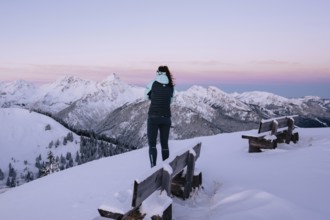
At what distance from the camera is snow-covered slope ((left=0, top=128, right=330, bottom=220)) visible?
279 inches

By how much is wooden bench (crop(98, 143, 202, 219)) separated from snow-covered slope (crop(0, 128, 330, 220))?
283 millimetres

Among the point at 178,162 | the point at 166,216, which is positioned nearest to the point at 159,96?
the point at 178,162

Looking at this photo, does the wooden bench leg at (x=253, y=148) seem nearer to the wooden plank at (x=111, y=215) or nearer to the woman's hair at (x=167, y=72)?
the woman's hair at (x=167, y=72)

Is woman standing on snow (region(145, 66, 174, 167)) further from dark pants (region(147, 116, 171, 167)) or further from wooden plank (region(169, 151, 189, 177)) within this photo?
wooden plank (region(169, 151, 189, 177))

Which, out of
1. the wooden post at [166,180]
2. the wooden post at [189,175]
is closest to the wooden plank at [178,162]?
the wooden post at [189,175]

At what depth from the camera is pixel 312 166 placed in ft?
33.9

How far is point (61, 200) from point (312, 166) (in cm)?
810

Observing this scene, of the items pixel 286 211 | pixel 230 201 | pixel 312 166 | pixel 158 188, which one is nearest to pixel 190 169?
pixel 230 201

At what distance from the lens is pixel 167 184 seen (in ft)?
23.1

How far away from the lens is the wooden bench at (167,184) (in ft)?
19.1

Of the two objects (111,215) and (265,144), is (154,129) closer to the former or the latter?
(111,215)

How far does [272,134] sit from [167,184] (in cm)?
992

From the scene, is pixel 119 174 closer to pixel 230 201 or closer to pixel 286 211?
pixel 230 201

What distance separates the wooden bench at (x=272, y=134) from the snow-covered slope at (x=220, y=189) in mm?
444
